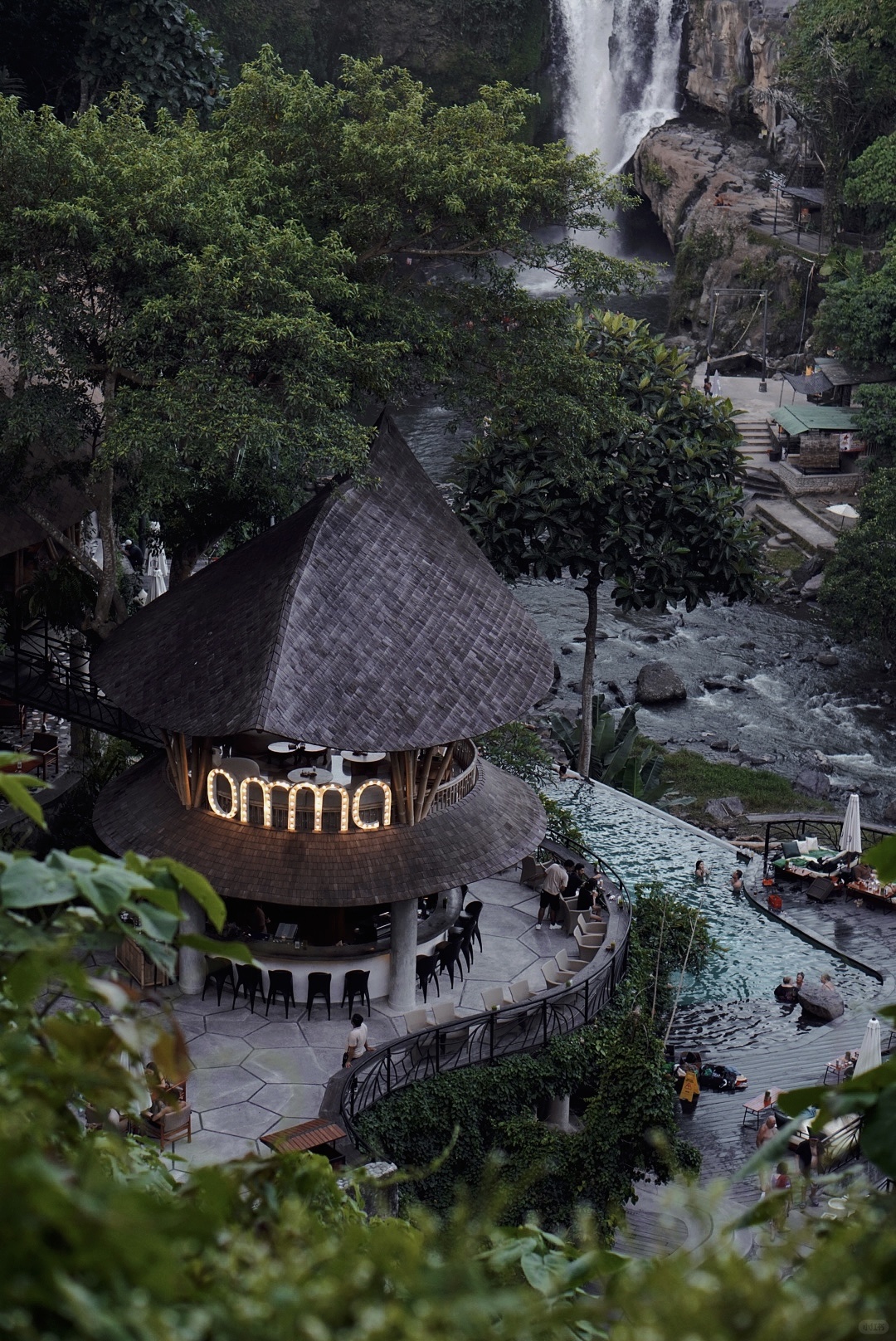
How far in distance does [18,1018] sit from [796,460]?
190 ft

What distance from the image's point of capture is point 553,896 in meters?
24.0

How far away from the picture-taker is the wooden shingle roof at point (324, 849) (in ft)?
64.2

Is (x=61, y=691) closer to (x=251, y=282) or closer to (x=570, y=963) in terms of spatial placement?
(x=251, y=282)

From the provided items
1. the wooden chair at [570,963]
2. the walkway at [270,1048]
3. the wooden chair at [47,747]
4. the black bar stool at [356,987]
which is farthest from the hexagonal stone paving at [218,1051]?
the wooden chair at [47,747]

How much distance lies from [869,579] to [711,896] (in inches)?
677

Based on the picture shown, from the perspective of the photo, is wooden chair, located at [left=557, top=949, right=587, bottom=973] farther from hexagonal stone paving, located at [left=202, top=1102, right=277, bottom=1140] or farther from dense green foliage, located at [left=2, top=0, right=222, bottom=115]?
dense green foliage, located at [left=2, top=0, right=222, bottom=115]

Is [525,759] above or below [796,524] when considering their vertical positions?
above

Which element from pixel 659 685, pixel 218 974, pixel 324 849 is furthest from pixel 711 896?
pixel 659 685

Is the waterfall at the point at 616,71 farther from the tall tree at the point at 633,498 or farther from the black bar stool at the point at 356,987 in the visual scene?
the black bar stool at the point at 356,987

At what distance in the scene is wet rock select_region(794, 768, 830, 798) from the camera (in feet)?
128

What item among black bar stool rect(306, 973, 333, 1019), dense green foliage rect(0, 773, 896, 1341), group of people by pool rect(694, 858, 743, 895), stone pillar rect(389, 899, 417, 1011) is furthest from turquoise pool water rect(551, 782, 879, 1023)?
dense green foliage rect(0, 773, 896, 1341)

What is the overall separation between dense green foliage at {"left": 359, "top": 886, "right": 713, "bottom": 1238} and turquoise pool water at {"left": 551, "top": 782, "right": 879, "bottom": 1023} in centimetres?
580

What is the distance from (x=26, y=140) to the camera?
21.5 m

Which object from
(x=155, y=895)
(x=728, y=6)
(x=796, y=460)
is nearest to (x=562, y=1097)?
(x=155, y=895)
